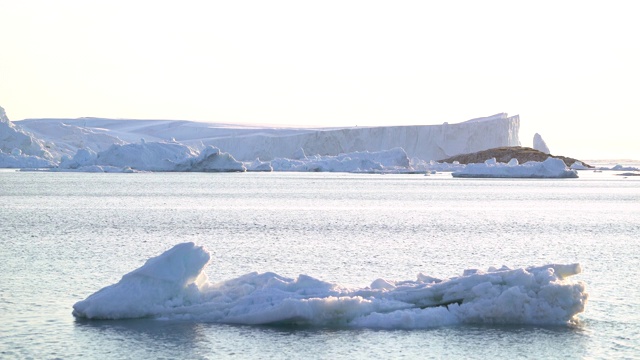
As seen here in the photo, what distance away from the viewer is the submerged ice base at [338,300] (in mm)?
9711

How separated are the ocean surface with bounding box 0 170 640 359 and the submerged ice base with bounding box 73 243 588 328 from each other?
16 centimetres

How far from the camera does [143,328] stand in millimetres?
9469

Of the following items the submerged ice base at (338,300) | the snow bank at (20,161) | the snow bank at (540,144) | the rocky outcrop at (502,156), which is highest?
the snow bank at (540,144)

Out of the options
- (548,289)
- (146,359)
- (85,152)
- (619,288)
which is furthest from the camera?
(85,152)

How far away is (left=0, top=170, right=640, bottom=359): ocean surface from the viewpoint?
888cm

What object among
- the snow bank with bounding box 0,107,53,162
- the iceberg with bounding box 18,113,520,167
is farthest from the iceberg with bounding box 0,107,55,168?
the iceberg with bounding box 18,113,520,167

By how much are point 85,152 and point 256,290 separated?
51590 millimetres

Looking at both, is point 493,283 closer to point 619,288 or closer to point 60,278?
point 619,288

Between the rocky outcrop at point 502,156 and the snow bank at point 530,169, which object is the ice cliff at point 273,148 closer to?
the rocky outcrop at point 502,156

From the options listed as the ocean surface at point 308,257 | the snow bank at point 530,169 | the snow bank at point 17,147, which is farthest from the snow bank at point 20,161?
the snow bank at point 530,169

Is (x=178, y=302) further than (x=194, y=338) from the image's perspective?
Yes

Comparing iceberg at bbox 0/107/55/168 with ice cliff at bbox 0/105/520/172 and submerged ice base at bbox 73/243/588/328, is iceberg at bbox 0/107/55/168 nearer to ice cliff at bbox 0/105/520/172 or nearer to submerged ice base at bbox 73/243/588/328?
ice cliff at bbox 0/105/520/172

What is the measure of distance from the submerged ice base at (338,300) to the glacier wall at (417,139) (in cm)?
5860

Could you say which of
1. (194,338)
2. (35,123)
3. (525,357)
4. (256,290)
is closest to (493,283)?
(525,357)
